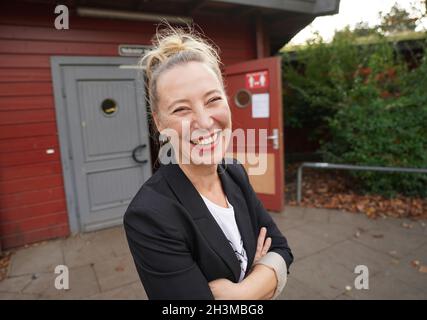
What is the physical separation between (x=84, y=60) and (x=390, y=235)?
4.82 meters

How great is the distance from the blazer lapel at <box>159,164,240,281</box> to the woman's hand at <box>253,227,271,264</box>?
213 millimetres

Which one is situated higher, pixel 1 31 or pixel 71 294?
pixel 1 31

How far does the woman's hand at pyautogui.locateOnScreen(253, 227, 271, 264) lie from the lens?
1481mm

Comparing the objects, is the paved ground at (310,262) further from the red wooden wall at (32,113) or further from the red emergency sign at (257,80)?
the red emergency sign at (257,80)

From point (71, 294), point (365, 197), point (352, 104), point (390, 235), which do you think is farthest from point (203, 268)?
point (352, 104)

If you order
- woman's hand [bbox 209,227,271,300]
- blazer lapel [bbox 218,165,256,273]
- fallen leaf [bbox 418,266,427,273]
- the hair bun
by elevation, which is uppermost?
the hair bun

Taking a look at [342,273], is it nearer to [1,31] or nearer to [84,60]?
[84,60]

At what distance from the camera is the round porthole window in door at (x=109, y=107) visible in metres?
4.52

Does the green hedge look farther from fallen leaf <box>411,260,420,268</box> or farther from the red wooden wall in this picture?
the red wooden wall

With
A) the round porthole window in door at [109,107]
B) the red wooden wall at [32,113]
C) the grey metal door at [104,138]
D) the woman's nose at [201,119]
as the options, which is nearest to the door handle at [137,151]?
the grey metal door at [104,138]

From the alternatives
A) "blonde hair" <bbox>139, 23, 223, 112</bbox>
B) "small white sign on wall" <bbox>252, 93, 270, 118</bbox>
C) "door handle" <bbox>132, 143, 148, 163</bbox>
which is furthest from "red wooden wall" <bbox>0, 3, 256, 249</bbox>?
"blonde hair" <bbox>139, 23, 223, 112</bbox>

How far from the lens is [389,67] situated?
5.80 meters

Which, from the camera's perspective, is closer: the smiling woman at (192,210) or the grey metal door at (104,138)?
the smiling woman at (192,210)

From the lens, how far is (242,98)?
5102 millimetres
